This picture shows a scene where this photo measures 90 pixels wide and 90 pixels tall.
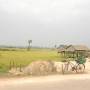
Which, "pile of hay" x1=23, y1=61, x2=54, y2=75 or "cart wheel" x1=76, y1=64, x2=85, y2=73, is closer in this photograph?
"pile of hay" x1=23, y1=61, x2=54, y2=75

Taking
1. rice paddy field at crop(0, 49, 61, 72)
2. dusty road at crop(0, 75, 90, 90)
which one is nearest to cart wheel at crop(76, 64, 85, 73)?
rice paddy field at crop(0, 49, 61, 72)

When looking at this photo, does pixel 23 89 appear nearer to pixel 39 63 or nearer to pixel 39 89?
pixel 39 89

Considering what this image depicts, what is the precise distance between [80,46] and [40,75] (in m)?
43.3

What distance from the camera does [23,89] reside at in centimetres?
1455

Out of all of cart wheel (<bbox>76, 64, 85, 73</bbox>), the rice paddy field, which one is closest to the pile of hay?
cart wheel (<bbox>76, 64, 85, 73</bbox>)

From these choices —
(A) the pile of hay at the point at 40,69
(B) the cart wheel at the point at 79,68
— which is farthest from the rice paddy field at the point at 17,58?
(B) the cart wheel at the point at 79,68

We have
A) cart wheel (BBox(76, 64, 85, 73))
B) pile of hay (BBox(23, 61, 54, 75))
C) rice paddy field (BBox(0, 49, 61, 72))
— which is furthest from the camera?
rice paddy field (BBox(0, 49, 61, 72))

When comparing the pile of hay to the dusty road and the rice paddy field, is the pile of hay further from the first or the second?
the dusty road

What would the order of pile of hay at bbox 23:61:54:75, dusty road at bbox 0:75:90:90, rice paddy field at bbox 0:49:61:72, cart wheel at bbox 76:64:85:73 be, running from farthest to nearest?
rice paddy field at bbox 0:49:61:72 → cart wheel at bbox 76:64:85:73 → pile of hay at bbox 23:61:54:75 → dusty road at bbox 0:75:90:90

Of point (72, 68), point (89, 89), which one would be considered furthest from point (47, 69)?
point (89, 89)

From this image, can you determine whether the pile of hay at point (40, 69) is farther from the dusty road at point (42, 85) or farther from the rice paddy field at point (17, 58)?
the dusty road at point (42, 85)

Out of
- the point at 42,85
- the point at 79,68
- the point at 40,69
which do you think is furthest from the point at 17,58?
the point at 42,85

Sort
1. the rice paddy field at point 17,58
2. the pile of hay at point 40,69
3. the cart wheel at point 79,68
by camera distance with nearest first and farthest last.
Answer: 1. the pile of hay at point 40,69
2. the cart wheel at point 79,68
3. the rice paddy field at point 17,58

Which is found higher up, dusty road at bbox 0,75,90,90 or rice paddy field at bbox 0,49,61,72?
rice paddy field at bbox 0,49,61,72
